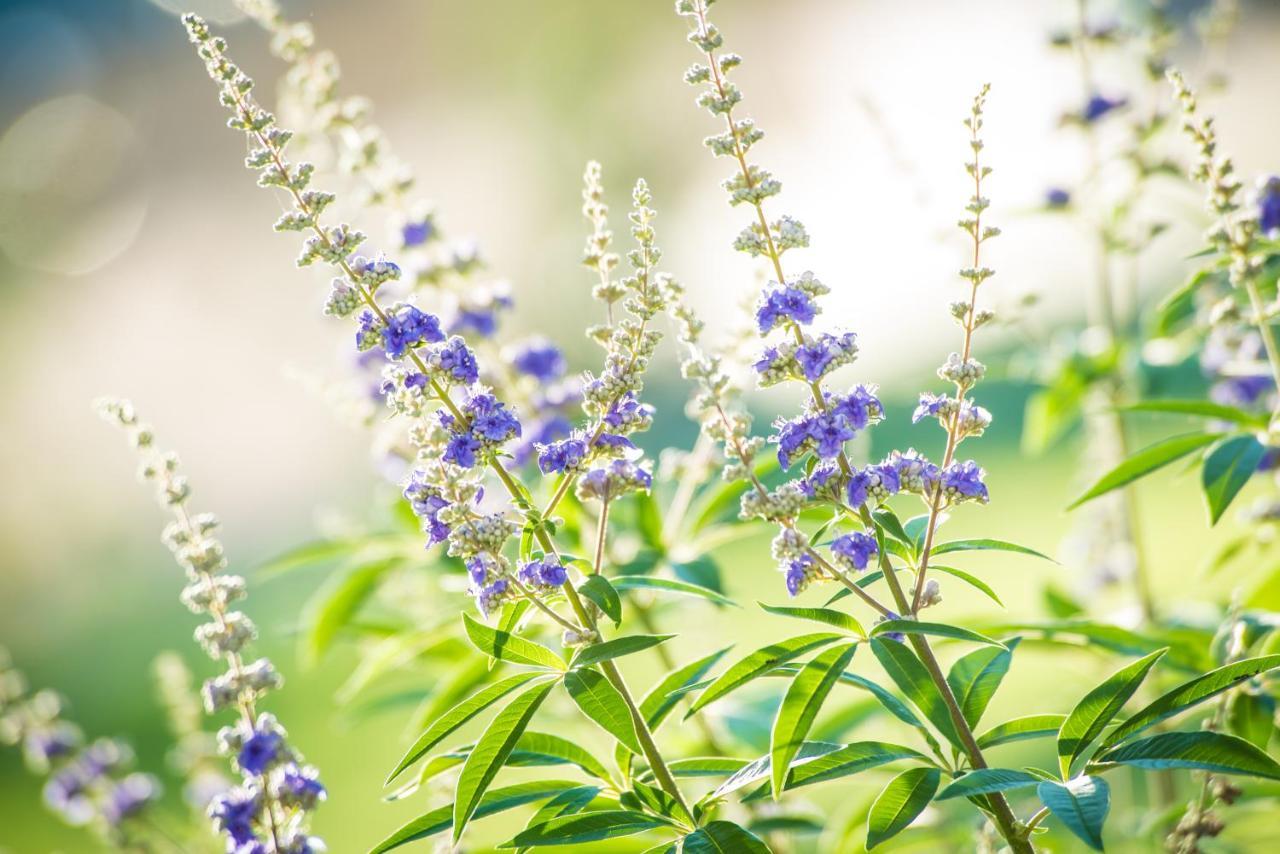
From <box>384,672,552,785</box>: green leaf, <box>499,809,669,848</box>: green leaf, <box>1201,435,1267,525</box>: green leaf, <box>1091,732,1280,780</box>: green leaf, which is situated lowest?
<box>1091,732,1280,780</box>: green leaf

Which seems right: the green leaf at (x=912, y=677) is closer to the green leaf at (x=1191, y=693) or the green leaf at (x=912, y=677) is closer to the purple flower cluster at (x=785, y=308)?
the green leaf at (x=1191, y=693)

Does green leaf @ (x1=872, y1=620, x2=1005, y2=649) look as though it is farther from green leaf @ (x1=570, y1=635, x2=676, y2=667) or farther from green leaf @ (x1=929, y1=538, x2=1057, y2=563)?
green leaf @ (x1=570, y1=635, x2=676, y2=667)

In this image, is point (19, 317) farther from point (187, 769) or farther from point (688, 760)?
point (688, 760)

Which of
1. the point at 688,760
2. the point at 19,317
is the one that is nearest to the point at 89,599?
the point at 19,317

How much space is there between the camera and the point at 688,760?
1.98 metres

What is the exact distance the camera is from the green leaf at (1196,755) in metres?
1.57

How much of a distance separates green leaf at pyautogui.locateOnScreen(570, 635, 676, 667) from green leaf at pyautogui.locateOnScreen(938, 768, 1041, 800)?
1.47 ft

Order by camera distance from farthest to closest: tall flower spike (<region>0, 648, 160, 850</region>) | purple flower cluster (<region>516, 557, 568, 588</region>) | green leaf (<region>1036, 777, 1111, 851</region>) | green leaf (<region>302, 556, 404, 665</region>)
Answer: green leaf (<region>302, 556, 404, 665</region>)
tall flower spike (<region>0, 648, 160, 850</region>)
purple flower cluster (<region>516, 557, 568, 588</region>)
green leaf (<region>1036, 777, 1111, 851</region>)

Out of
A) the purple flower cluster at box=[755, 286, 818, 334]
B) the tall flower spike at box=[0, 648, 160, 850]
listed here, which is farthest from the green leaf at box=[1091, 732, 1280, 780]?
the tall flower spike at box=[0, 648, 160, 850]

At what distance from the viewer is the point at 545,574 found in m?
1.68

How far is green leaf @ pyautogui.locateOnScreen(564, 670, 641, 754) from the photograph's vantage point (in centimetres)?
172

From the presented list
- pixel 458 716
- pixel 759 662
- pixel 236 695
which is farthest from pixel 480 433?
pixel 236 695

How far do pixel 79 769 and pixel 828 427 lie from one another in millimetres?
2387

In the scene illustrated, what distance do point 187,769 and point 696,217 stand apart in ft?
33.6
